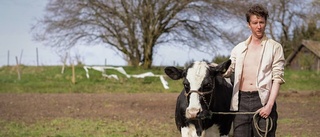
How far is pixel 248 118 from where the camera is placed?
16.6 ft

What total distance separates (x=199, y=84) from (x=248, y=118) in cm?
61

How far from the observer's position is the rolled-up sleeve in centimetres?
486

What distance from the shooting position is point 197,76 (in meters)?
5.13

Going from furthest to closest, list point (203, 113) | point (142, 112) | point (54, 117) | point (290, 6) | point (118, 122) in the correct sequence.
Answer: point (290, 6)
point (142, 112)
point (54, 117)
point (118, 122)
point (203, 113)

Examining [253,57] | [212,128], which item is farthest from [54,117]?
[253,57]

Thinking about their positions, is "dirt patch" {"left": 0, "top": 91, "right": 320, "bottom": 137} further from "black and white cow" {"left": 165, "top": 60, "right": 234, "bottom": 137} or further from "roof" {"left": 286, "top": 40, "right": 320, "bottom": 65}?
"roof" {"left": 286, "top": 40, "right": 320, "bottom": 65}

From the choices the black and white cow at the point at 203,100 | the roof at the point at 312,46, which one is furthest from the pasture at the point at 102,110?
the roof at the point at 312,46

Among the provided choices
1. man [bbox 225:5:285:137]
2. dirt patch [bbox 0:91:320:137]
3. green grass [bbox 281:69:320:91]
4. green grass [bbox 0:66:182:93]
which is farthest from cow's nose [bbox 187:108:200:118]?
green grass [bbox 281:69:320:91]

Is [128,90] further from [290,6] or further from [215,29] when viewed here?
[290,6]

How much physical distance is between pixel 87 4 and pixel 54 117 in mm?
20020

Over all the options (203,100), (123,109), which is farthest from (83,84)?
(203,100)

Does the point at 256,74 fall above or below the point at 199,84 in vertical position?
above

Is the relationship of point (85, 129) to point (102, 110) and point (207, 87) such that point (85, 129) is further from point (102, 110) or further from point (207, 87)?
point (207, 87)

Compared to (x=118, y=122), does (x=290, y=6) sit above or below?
above
